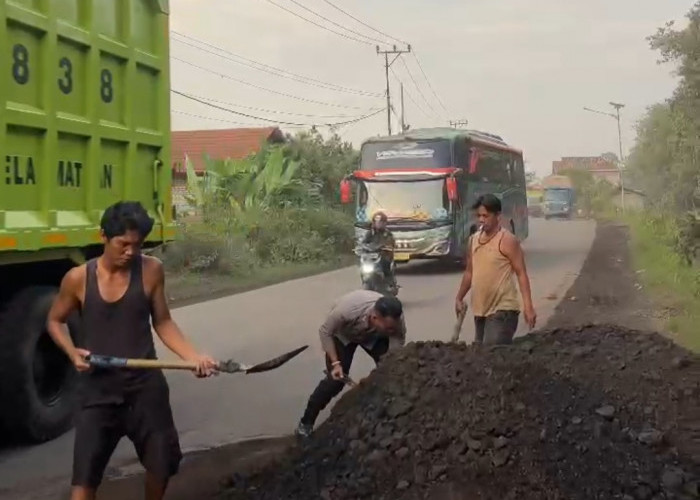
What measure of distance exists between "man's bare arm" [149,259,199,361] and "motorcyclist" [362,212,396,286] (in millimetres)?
8820

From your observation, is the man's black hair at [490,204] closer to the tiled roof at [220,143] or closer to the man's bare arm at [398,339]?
the man's bare arm at [398,339]

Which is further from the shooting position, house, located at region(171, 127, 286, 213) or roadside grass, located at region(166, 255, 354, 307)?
house, located at region(171, 127, 286, 213)

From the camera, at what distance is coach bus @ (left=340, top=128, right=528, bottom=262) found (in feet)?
69.2

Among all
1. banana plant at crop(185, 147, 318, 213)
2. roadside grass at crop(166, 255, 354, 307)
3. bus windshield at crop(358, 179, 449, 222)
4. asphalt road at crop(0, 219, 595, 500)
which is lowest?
asphalt road at crop(0, 219, 595, 500)

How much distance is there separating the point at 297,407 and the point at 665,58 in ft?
84.8

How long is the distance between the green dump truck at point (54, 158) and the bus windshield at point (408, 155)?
1394 centimetres

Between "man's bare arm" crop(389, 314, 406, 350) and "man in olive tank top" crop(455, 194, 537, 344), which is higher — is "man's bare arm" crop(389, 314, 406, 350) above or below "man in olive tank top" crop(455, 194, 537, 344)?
below

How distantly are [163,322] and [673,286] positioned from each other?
1349 cm

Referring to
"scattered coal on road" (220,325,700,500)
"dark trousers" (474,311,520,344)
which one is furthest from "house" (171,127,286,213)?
"scattered coal on road" (220,325,700,500)

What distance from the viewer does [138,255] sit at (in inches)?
162

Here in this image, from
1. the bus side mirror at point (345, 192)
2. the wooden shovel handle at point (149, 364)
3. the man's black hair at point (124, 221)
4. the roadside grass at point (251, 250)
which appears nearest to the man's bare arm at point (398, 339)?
the wooden shovel handle at point (149, 364)

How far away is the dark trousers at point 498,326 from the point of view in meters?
6.62

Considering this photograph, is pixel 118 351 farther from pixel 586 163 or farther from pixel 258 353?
pixel 586 163

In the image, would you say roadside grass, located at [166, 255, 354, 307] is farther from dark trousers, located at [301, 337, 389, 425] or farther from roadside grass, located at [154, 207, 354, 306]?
dark trousers, located at [301, 337, 389, 425]
